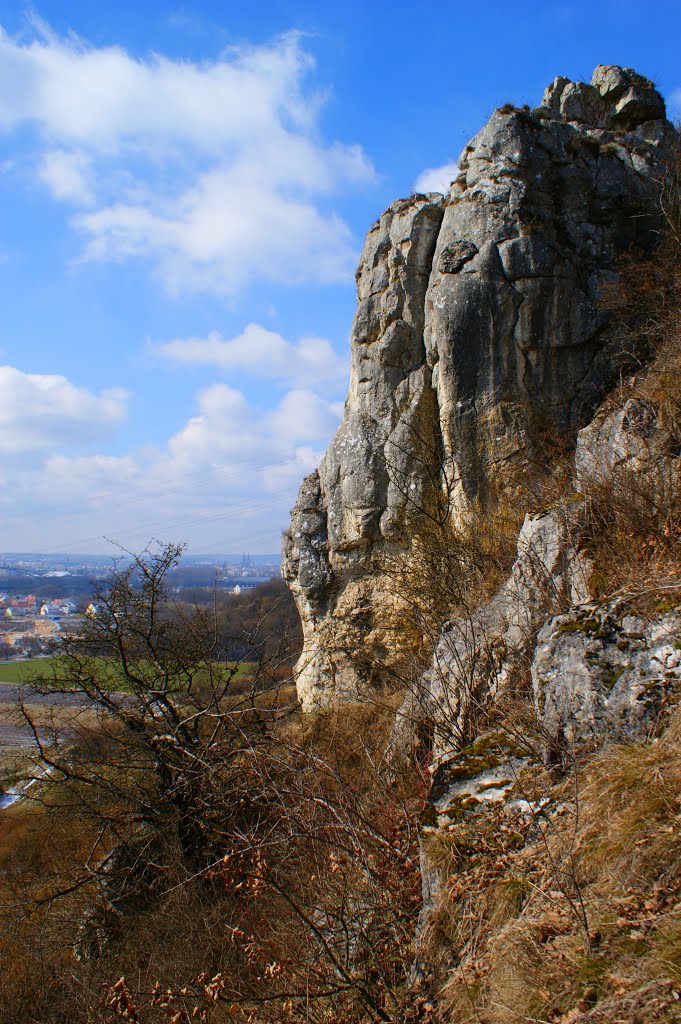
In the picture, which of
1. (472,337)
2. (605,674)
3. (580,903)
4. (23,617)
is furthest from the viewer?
(23,617)

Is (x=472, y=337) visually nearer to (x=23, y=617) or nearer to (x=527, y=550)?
(x=527, y=550)

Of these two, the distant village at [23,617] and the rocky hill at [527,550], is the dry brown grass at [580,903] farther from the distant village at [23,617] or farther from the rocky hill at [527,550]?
the distant village at [23,617]

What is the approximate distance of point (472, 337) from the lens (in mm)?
10414

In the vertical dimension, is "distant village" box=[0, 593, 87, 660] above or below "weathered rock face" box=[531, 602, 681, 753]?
below

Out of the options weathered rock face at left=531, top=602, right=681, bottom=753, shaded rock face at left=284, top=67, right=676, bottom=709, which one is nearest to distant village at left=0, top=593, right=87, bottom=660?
shaded rock face at left=284, top=67, right=676, bottom=709

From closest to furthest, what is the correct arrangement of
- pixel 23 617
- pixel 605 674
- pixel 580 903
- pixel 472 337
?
pixel 580 903
pixel 605 674
pixel 472 337
pixel 23 617

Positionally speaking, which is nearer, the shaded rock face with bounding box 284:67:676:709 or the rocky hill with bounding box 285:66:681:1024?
the rocky hill with bounding box 285:66:681:1024

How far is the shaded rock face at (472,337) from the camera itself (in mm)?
10414

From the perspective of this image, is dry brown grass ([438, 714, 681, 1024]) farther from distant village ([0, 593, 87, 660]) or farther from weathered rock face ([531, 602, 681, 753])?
distant village ([0, 593, 87, 660])

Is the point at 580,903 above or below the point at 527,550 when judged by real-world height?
below

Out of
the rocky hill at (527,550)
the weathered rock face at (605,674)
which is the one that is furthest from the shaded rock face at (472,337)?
the weathered rock face at (605,674)

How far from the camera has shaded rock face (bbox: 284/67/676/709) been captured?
10414mm

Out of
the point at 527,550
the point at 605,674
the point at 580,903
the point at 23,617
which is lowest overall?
the point at 23,617

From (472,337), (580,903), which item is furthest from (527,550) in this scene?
(472,337)
